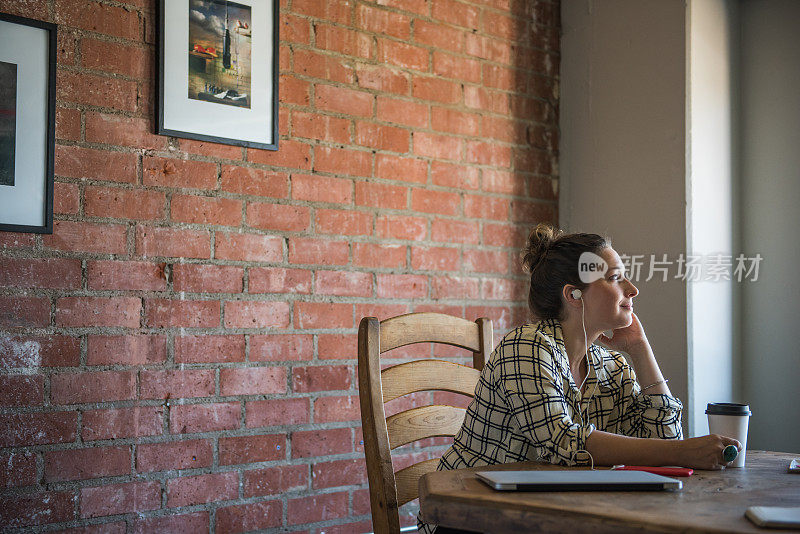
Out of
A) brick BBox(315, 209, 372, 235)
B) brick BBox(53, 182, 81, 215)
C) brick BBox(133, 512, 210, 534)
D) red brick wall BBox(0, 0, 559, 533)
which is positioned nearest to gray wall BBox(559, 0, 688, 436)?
red brick wall BBox(0, 0, 559, 533)

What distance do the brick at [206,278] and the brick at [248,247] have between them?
0.04 meters

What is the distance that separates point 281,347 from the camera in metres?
2.22

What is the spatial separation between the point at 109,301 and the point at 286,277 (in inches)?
20.2

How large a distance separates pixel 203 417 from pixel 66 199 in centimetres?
68

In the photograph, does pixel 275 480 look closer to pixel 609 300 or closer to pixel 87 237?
pixel 87 237

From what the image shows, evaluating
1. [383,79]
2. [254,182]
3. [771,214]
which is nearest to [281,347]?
[254,182]

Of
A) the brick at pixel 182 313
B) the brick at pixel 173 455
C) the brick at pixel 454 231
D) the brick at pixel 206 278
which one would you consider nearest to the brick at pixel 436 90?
the brick at pixel 454 231

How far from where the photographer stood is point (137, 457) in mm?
1962

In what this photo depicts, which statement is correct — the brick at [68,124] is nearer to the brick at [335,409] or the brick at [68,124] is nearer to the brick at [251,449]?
the brick at [251,449]

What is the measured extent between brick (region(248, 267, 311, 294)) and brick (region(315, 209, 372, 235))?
156 millimetres

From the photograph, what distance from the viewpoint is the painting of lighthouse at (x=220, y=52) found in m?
2.10

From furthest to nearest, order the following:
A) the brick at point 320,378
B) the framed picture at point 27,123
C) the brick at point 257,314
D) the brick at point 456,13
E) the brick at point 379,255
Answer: the brick at point 456,13
the brick at point 379,255
the brick at point 320,378
the brick at point 257,314
the framed picture at point 27,123

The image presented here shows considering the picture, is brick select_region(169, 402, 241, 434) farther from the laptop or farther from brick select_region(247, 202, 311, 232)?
the laptop

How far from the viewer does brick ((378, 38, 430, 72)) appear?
8.19 ft
